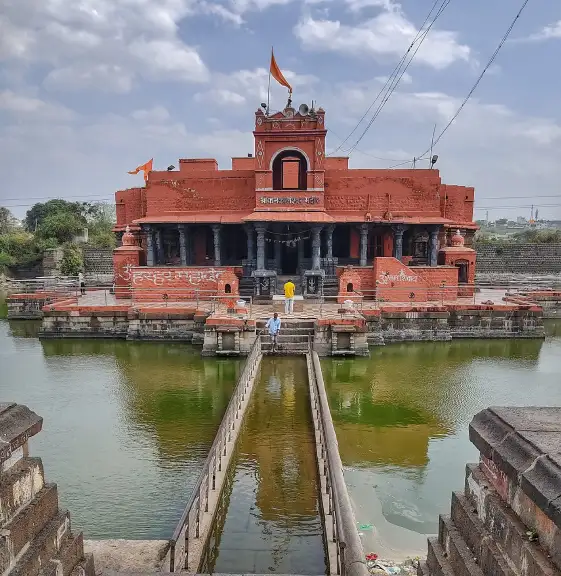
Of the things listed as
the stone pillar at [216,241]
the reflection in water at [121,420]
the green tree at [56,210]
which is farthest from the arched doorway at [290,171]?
the green tree at [56,210]

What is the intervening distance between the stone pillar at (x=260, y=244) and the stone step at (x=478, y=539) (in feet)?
59.3

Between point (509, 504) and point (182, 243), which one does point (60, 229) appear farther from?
point (509, 504)

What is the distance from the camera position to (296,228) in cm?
2223

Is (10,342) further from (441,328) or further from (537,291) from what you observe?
(537,291)

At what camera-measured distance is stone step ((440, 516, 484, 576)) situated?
102 inches

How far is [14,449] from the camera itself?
8.36ft

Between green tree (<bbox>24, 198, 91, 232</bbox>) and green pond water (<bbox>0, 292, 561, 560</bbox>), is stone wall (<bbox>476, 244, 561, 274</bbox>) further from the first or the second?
green tree (<bbox>24, 198, 91, 232</bbox>)

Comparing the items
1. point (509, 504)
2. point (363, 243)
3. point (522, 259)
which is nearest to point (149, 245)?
point (363, 243)

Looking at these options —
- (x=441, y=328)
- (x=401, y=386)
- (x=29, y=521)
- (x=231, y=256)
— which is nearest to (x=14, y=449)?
(x=29, y=521)

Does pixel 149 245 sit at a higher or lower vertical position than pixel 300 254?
higher

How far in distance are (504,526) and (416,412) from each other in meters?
8.45

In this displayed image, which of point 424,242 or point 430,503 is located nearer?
point 430,503

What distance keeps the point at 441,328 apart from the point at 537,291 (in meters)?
9.40

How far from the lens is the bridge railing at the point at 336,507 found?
3.64 m
